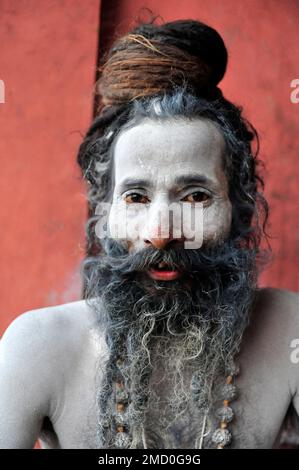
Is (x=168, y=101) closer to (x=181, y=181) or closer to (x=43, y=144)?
(x=181, y=181)

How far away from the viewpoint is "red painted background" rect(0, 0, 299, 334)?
231 cm

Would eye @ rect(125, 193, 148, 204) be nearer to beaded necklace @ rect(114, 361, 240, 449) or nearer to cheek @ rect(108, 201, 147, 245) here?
cheek @ rect(108, 201, 147, 245)

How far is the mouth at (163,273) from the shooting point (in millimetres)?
1651

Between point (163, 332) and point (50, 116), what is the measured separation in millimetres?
1006

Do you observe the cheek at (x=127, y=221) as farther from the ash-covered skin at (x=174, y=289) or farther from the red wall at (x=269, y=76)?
the red wall at (x=269, y=76)

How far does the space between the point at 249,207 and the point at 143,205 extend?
1.17 ft

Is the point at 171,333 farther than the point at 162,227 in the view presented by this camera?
Yes

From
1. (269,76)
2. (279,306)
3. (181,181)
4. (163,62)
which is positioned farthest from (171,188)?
(269,76)

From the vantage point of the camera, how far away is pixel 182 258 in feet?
5.35

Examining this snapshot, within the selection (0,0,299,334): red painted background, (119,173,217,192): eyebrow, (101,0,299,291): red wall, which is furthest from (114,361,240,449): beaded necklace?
(101,0,299,291): red wall

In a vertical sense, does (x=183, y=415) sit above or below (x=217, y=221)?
below

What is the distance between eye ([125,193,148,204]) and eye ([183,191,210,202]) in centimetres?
11

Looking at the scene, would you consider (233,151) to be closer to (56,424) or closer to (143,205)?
(143,205)

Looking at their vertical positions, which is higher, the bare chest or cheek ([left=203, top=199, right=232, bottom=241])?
cheek ([left=203, top=199, right=232, bottom=241])
